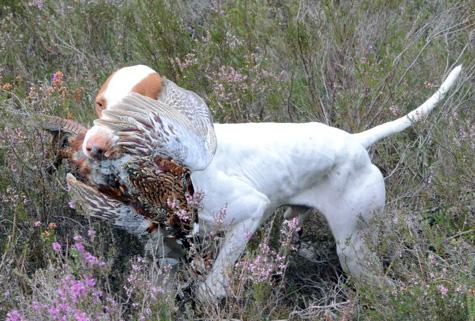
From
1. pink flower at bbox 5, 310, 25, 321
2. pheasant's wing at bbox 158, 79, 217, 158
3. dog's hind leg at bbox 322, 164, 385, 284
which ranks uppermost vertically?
pheasant's wing at bbox 158, 79, 217, 158

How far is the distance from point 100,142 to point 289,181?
0.97m

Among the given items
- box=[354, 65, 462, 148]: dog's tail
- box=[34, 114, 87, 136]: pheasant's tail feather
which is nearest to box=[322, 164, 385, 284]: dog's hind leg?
box=[354, 65, 462, 148]: dog's tail

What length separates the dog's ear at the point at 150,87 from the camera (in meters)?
3.54

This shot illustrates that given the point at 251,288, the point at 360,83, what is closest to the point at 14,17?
the point at 360,83

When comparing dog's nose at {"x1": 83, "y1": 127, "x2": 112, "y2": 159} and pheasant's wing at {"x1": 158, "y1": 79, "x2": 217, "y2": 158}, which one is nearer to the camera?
dog's nose at {"x1": 83, "y1": 127, "x2": 112, "y2": 159}

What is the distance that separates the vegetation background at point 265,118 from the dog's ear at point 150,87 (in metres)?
0.53

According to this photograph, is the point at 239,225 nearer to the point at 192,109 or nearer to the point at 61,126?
the point at 192,109

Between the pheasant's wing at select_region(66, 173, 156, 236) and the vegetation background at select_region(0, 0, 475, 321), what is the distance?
0.10 meters

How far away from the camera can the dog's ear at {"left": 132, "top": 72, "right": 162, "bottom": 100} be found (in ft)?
11.6

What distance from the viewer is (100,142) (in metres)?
3.22

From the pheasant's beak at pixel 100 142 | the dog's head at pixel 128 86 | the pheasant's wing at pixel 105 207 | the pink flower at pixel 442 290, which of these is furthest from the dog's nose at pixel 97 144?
the pink flower at pixel 442 290

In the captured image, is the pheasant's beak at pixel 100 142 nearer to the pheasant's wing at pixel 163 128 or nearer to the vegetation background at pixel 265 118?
the pheasant's wing at pixel 163 128

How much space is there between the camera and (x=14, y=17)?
681 cm

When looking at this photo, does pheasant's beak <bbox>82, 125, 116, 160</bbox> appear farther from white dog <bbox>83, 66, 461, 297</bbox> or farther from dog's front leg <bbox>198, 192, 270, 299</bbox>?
dog's front leg <bbox>198, 192, 270, 299</bbox>
